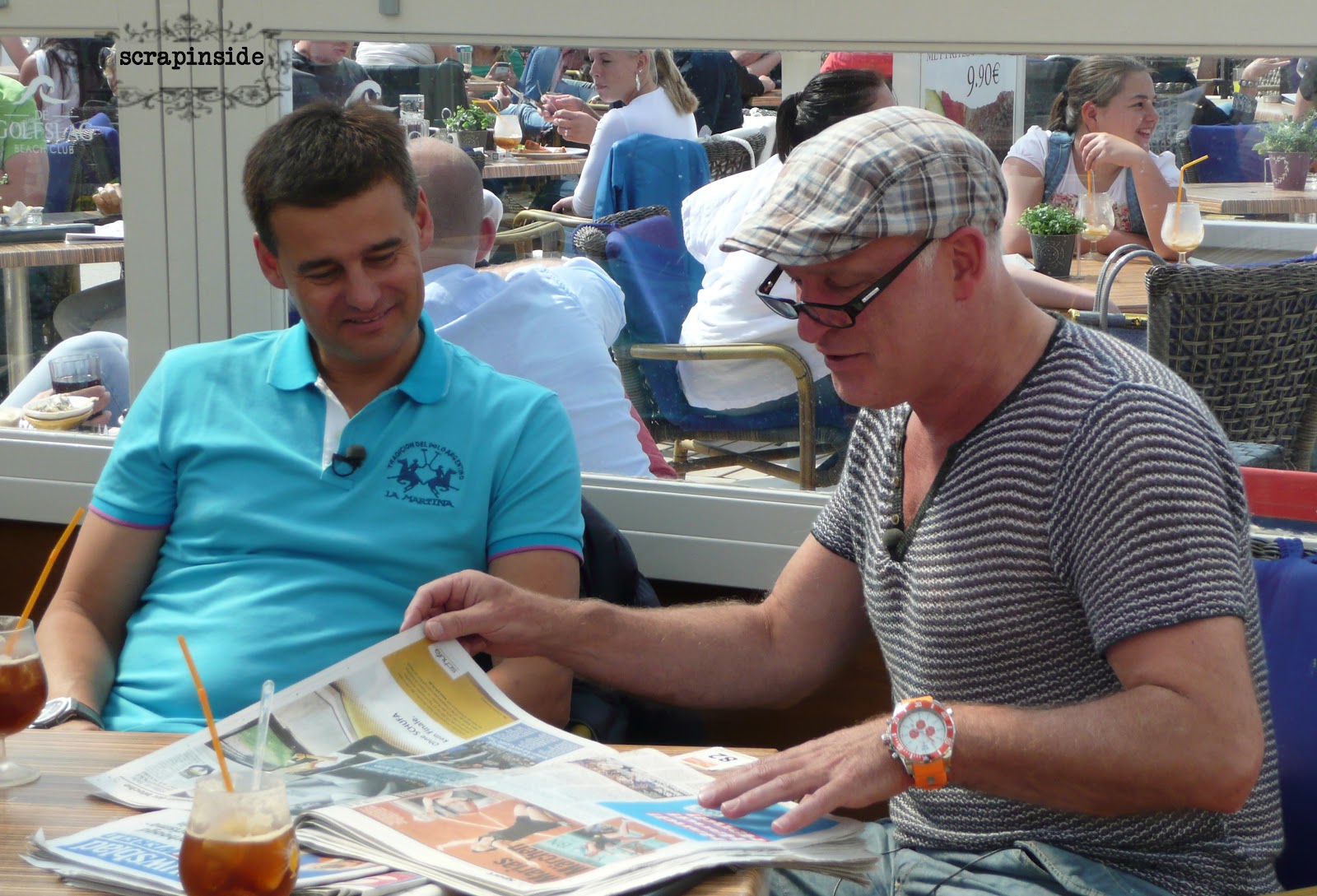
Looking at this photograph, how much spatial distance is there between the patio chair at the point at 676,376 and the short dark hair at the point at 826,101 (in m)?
0.33

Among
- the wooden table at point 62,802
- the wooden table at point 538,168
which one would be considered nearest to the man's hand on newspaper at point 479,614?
the wooden table at point 62,802

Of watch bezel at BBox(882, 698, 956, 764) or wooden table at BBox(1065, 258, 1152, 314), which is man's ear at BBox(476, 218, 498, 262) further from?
watch bezel at BBox(882, 698, 956, 764)

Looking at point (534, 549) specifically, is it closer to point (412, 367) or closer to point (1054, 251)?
point (412, 367)

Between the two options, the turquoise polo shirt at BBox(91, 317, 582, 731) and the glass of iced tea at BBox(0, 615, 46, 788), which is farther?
the turquoise polo shirt at BBox(91, 317, 582, 731)

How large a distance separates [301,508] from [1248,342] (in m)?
1.81

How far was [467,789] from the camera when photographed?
4.59ft

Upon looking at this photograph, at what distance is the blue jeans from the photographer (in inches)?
60.2

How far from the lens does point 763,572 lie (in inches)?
101

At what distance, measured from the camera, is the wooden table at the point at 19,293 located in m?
2.95

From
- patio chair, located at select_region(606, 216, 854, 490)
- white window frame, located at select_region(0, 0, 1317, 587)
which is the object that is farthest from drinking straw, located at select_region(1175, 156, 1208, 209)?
patio chair, located at select_region(606, 216, 854, 490)

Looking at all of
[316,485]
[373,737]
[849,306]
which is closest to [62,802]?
[373,737]

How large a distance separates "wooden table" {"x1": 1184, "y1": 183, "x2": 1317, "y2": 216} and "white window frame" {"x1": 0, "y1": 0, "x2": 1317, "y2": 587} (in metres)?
0.28

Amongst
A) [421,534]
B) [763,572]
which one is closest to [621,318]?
[763,572]

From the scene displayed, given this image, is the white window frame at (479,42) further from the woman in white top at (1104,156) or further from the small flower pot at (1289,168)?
the small flower pot at (1289,168)
